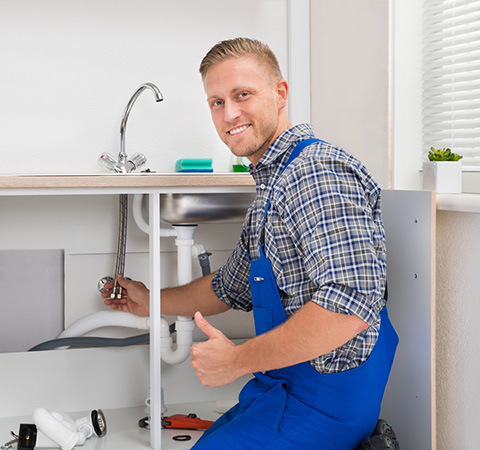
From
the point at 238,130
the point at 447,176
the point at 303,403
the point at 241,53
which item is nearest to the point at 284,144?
the point at 238,130

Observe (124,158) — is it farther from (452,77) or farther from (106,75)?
(452,77)

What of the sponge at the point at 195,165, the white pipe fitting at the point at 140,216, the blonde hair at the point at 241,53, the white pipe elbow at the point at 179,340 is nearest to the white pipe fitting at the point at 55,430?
the white pipe elbow at the point at 179,340

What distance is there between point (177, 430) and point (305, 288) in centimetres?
89

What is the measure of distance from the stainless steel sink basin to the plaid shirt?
402 millimetres

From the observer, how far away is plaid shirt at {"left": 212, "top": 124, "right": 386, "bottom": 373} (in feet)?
4.24

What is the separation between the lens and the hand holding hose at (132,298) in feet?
6.75

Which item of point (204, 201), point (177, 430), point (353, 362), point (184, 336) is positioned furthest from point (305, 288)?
point (177, 430)

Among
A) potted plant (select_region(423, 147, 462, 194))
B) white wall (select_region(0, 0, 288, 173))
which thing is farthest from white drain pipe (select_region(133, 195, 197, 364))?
potted plant (select_region(423, 147, 462, 194))

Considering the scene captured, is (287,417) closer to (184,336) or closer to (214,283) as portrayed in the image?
(214,283)

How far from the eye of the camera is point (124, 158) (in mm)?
2242

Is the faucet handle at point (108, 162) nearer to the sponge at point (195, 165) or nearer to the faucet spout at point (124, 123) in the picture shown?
the faucet spout at point (124, 123)

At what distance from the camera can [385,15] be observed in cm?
193

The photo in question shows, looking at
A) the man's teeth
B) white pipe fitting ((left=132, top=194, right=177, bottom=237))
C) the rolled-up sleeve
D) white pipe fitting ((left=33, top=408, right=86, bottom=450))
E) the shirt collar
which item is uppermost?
the man's teeth

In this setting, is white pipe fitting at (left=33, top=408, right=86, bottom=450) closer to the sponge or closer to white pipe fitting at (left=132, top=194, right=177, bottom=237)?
white pipe fitting at (left=132, top=194, right=177, bottom=237)
